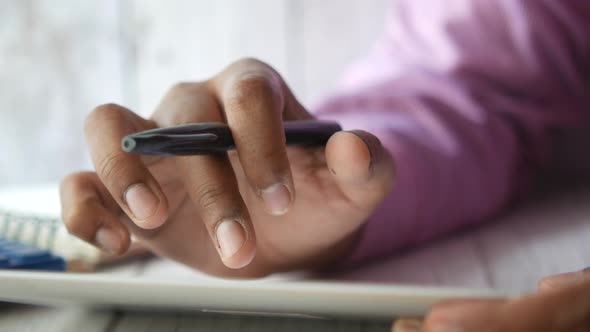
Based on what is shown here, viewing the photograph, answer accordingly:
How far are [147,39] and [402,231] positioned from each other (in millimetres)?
517

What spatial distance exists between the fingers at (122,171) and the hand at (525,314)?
0.39 feet

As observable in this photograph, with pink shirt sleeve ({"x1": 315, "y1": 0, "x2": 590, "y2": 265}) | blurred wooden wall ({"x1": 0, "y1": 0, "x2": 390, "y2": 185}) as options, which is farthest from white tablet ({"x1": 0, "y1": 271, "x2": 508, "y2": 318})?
blurred wooden wall ({"x1": 0, "y1": 0, "x2": 390, "y2": 185})

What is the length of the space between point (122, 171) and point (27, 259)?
0.07 meters

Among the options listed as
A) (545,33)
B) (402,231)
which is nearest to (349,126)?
(402,231)

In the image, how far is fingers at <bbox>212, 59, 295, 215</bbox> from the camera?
0.73 ft

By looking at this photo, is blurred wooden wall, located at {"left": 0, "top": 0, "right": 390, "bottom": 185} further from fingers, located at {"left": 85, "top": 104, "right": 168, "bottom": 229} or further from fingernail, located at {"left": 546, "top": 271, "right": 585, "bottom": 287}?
fingernail, located at {"left": 546, "top": 271, "right": 585, "bottom": 287}

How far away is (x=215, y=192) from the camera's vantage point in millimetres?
223

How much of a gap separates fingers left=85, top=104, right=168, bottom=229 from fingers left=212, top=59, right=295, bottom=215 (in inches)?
1.4

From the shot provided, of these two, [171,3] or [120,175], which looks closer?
[120,175]

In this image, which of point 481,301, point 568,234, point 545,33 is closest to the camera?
point 481,301

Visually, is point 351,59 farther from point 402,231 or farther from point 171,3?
point 402,231

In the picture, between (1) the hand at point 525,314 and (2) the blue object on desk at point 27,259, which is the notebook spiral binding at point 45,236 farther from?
(1) the hand at point 525,314

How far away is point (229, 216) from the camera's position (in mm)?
214

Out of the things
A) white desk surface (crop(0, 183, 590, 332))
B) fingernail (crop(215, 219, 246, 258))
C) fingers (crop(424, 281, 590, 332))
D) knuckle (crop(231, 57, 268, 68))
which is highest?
knuckle (crop(231, 57, 268, 68))
